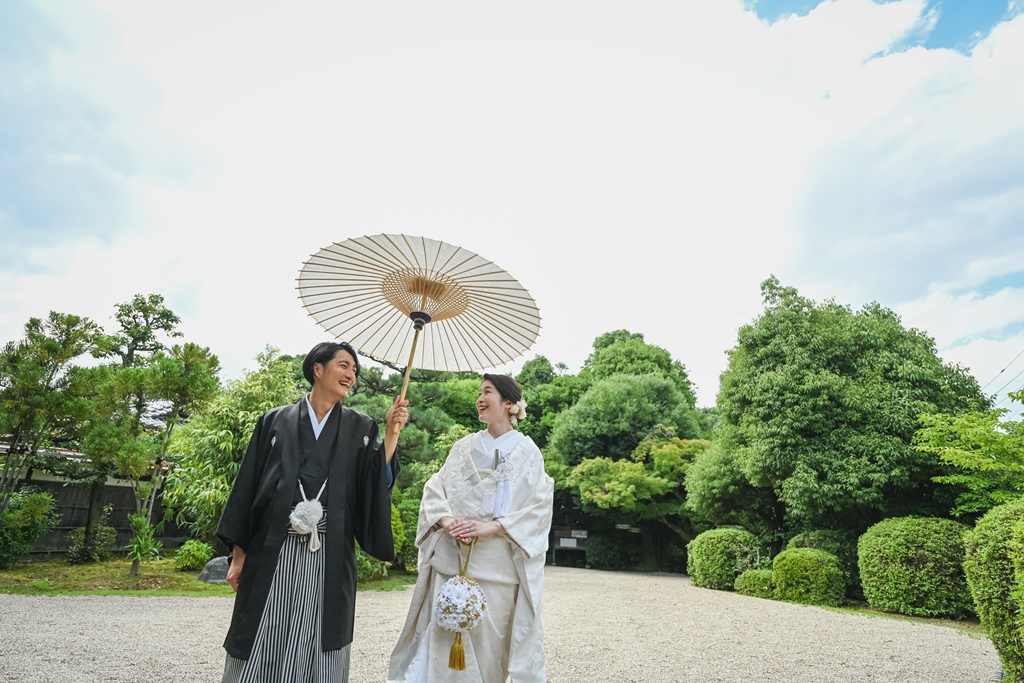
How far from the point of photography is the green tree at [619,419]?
18.9 metres

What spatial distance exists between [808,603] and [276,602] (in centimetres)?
976

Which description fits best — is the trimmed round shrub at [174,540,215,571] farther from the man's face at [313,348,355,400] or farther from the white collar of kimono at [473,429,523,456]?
the man's face at [313,348,355,400]

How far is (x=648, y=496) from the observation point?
16.0m

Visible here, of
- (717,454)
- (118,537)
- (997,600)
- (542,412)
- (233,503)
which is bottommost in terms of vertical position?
(118,537)

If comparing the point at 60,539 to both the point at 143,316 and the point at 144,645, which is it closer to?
the point at 144,645

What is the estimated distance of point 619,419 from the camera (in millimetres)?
18891

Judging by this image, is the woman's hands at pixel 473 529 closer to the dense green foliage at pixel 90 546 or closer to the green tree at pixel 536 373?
the dense green foliage at pixel 90 546

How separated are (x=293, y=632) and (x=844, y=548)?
34.8 feet

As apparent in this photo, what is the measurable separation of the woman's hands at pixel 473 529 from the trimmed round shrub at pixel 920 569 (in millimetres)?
7978

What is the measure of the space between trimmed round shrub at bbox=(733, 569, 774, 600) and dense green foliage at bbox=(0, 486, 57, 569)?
432 inches

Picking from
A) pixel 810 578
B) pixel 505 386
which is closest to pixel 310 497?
pixel 505 386

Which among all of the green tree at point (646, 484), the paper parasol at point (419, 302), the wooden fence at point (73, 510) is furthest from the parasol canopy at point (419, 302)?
the green tree at point (646, 484)

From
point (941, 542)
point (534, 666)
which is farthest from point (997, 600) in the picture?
point (941, 542)

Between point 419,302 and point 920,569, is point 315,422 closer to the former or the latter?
point 419,302
